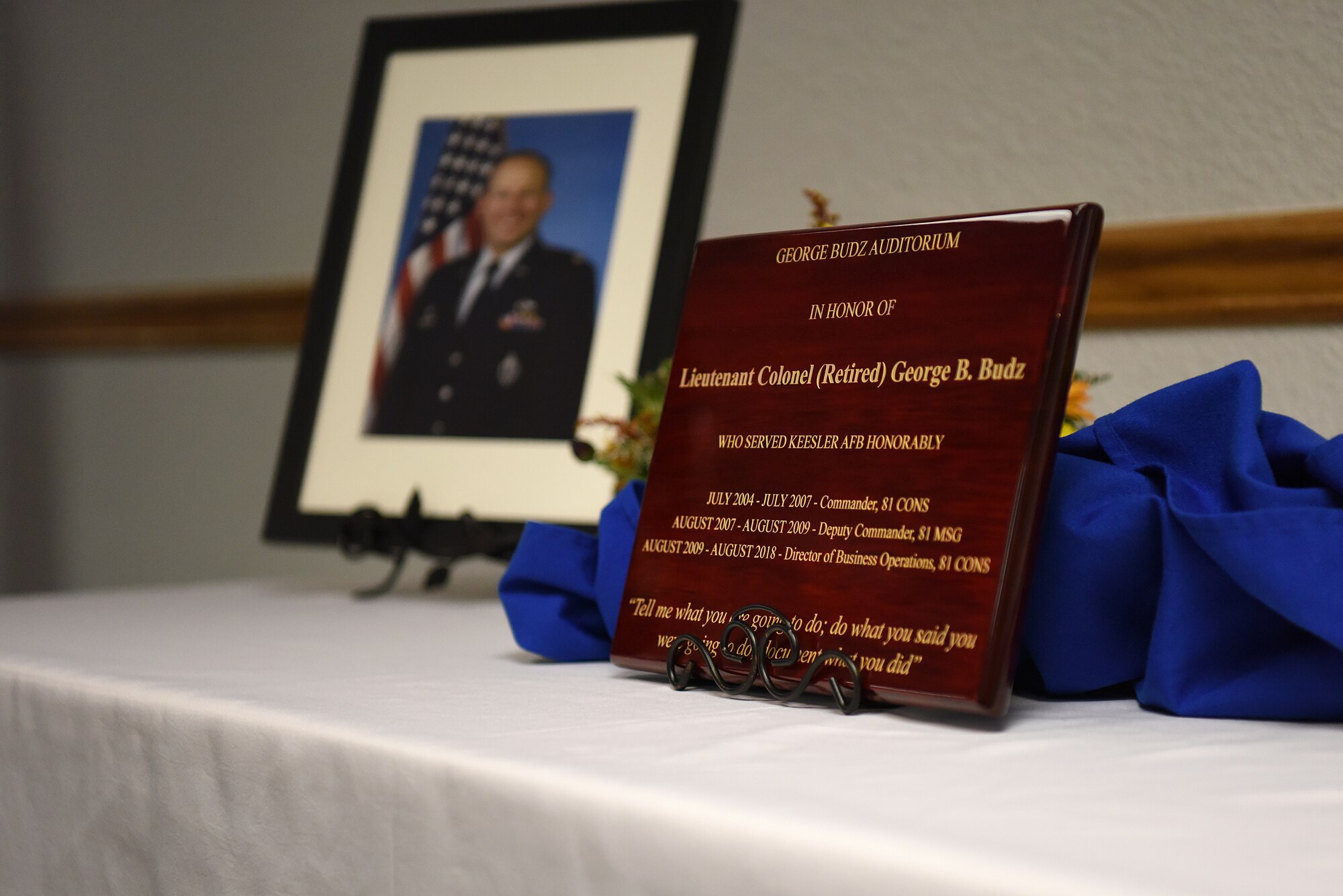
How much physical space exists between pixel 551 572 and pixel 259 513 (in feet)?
4.17

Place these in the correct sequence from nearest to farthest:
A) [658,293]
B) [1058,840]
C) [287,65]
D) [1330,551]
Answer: [1058,840] → [1330,551] → [658,293] → [287,65]

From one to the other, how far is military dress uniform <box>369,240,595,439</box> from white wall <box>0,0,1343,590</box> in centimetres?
38

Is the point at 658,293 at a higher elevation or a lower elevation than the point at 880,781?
higher

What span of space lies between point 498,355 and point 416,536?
7.2 inches

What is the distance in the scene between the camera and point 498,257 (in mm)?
1064

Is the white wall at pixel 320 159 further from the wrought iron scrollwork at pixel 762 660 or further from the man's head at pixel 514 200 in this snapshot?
the wrought iron scrollwork at pixel 762 660

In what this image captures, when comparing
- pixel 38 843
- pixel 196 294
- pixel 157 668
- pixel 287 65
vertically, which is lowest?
pixel 38 843

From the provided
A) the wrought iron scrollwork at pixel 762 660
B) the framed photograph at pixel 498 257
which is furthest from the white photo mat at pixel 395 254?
the wrought iron scrollwork at pixel 762 660

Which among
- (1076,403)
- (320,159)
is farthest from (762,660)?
(320,159)

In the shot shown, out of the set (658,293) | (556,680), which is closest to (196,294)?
(658,293)

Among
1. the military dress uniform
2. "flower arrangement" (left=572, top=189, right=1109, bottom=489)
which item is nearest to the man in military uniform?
the military dress uniform

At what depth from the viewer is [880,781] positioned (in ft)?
1.24

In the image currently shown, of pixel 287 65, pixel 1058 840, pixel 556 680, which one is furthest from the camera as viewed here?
pixel 287 65

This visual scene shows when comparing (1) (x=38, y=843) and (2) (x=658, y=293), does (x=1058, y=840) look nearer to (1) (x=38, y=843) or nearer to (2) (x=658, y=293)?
(1) (x=38, y=843)
